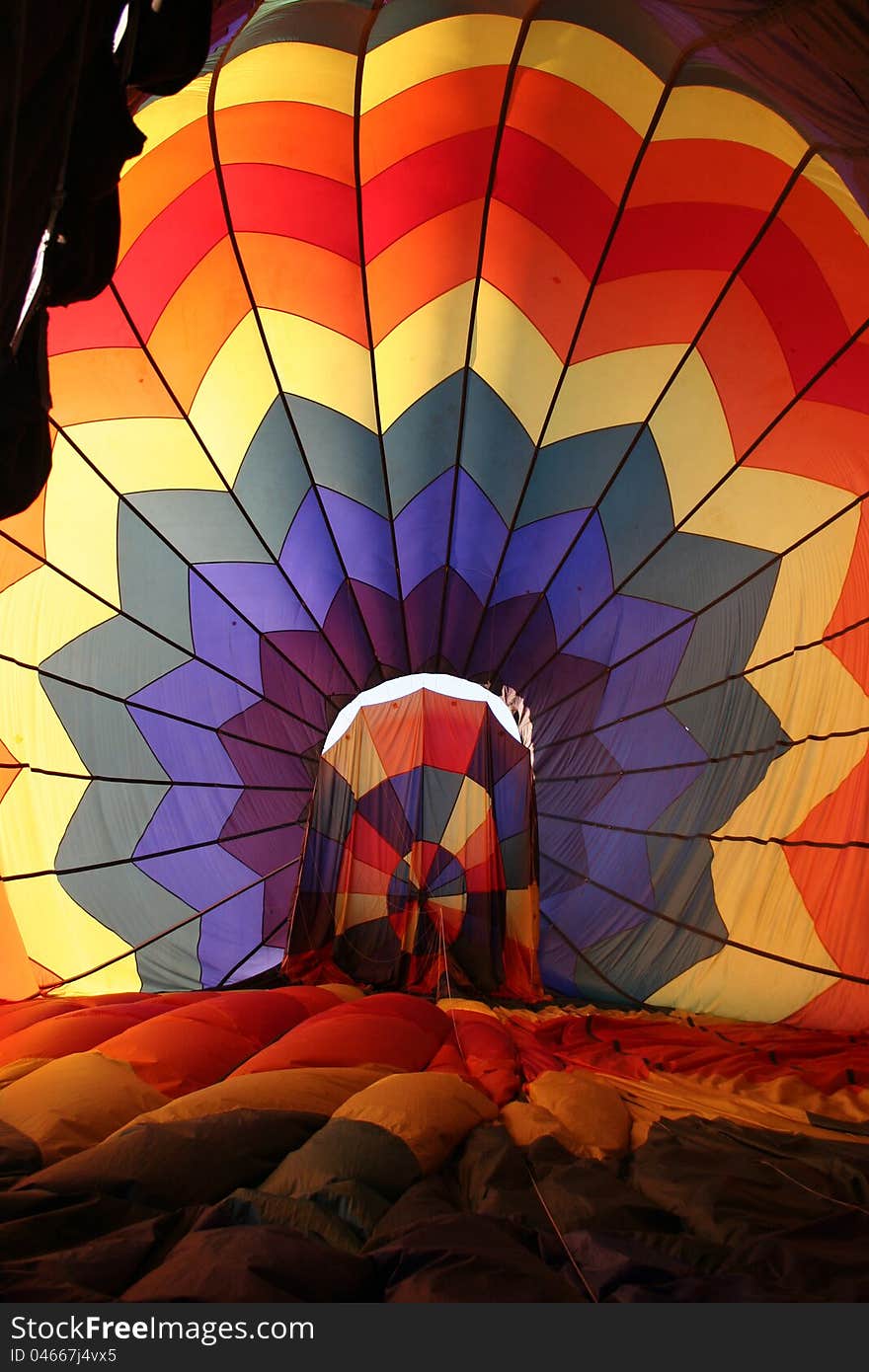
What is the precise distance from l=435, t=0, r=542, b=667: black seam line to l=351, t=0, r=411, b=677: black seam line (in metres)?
0.24

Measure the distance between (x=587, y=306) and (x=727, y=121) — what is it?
0.82 meters

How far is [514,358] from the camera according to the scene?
3967 millimetres

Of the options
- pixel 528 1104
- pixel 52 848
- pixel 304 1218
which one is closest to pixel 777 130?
pixel 528 1104

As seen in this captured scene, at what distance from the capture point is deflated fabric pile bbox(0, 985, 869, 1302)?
150 cm

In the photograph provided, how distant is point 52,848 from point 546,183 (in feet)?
12.2

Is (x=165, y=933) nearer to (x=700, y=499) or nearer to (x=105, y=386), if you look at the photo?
(x=105, y=386)

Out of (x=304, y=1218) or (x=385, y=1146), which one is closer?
(x=304, y=1218)

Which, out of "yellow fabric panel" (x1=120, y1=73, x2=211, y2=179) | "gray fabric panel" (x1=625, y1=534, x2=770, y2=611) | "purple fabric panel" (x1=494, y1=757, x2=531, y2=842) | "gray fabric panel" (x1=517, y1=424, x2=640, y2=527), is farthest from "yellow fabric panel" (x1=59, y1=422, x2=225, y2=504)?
"purple fabric panel" (x1=494, y1=757, x2=531, y2=842)

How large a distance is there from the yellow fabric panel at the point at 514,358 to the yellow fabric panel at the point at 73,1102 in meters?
3.06

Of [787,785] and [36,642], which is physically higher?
[36,642]

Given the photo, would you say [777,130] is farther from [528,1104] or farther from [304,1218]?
[304,1218]

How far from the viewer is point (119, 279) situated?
3.57 metres

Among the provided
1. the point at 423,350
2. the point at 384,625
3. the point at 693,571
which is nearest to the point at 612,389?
the point at 423,350

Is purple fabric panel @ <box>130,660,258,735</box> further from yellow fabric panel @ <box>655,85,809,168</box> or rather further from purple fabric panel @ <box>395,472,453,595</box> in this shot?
yellow fabric panel @ <box>655,85,809,168</box>
